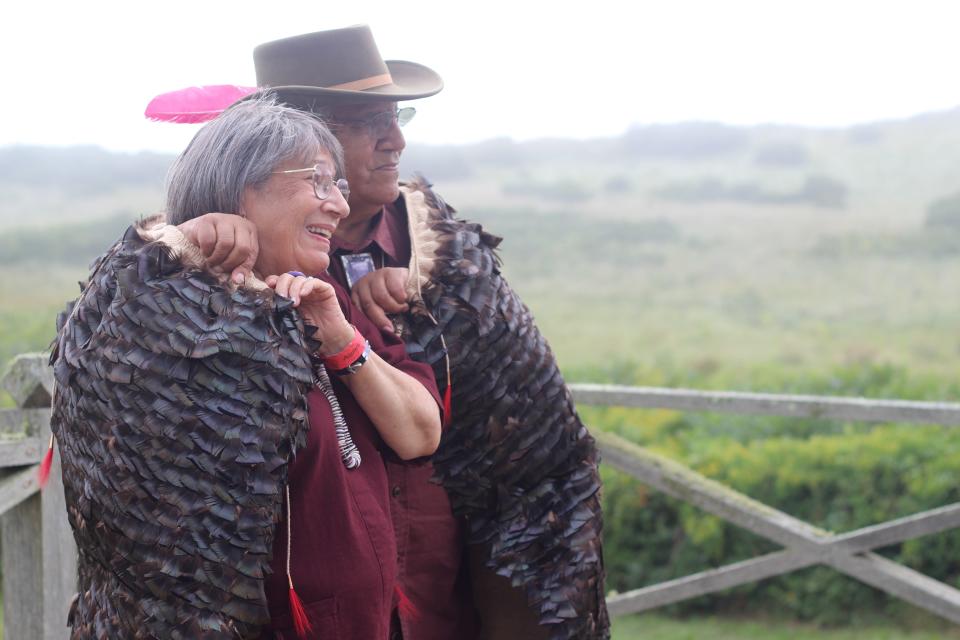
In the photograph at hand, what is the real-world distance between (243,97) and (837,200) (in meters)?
31.7

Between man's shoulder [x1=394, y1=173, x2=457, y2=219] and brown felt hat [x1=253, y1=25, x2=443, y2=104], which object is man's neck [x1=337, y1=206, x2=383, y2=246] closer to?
man's shoulder [x1=394, y1=173, x2=457, y2=219]

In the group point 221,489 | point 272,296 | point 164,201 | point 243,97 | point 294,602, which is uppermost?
point 243,97

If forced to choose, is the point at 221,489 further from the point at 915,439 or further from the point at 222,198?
the point at 915,439

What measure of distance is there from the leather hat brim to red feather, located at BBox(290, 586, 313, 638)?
1173 millimetres

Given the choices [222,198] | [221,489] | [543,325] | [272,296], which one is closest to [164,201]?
[222,198]

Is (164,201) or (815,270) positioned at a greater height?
(164,201)

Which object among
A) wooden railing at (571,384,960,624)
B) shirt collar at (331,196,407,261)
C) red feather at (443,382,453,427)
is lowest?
wooden railing at (571,384,960,624)

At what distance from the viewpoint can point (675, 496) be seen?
4.11 metres

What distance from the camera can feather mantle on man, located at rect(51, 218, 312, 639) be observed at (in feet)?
6.79

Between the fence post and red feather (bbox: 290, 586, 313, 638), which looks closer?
red feather (bbox: 290, 586, 313, 638)

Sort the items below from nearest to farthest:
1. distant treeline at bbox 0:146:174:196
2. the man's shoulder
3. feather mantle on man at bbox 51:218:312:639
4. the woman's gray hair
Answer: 1. feather mantle on man at bbox 51:218:312:639
2. the woman's gray hair
3. the man's shoulder
4. distant treeline at bbox 0:146:174:196

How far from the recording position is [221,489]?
2.09m

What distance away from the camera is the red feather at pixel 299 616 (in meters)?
2.16

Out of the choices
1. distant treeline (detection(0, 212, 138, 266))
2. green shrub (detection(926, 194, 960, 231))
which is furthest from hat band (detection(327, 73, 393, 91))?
green shrub (detection(926, 194, 960, 231))
